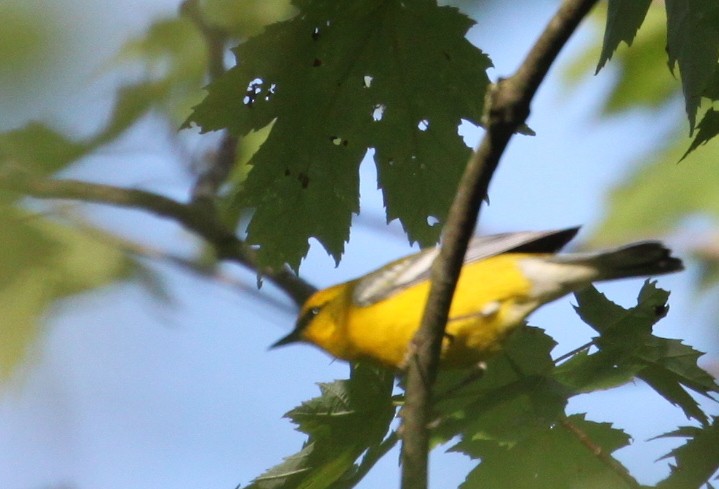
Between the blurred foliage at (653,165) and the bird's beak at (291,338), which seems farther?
the blurred foliage at (653,165)

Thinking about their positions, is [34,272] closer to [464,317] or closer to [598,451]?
[598,451]

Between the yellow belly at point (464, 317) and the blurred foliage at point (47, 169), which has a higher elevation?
the yellow belly at point (464, 317)

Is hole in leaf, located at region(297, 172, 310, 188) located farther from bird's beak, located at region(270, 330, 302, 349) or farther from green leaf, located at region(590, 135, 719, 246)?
green leaf, located at region(590, 135, 719, 246)

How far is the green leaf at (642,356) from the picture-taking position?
2.09 m

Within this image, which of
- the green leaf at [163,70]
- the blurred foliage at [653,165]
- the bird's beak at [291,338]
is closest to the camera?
the green leaf at [163,70]

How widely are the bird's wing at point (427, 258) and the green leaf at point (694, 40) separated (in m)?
0.67

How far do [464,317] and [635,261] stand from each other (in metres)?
0.54

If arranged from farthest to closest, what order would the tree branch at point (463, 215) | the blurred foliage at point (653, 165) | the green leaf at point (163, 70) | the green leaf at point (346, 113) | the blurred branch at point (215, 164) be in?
the blurred foliage at point (653, 165)
the blurred branch at point (215, 164)
the green leaf at point (346, 113)
the tree branch at point (463, 215)
the green leaf at point (163, 70)

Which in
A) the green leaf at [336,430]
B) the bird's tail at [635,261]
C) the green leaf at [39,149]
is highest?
the bird's tail at [635,261]

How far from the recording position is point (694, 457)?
2.00 metres

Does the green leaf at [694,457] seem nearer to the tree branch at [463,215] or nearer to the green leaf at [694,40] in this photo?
the tree branch at [463,215]

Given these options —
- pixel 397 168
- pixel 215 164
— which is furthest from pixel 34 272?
pixel 215 164

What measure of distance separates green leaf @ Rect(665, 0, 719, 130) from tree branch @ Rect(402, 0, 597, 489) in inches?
18.0

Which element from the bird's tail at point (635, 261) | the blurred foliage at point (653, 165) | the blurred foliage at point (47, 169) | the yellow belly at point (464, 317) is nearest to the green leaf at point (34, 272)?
the blurred foliage at point (47, 169)
